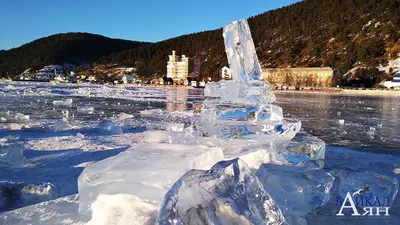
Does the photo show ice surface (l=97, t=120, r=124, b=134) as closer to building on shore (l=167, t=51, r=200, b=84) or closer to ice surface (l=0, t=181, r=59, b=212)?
ice surface (l=0, t=181, r=59, b=212)

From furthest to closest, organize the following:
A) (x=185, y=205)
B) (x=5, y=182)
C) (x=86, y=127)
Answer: (x=86, y=127) → (x=5, y=182) → (x=185, y=205)

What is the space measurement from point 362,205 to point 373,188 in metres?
0.42


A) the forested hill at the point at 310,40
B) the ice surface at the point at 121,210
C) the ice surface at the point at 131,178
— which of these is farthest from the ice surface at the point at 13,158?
the forested hill at the point at 310,40

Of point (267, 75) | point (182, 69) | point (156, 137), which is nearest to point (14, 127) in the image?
point (156, 137)

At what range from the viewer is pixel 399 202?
3.47m

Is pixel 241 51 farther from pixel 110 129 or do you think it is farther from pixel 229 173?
pixel 110 129

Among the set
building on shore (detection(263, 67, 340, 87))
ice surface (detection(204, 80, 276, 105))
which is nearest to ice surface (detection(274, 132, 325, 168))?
ice surface (detection(204, 80, 276, 105))

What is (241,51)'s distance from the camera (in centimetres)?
500

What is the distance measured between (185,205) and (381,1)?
147963 millimetres

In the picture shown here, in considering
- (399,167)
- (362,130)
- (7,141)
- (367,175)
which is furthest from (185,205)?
(362,130)

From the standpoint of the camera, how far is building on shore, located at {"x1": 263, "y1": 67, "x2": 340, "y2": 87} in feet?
290

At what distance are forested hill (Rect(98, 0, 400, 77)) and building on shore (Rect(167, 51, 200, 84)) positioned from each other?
7341 millimetres

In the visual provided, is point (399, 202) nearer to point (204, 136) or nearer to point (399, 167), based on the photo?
point (399, 167)

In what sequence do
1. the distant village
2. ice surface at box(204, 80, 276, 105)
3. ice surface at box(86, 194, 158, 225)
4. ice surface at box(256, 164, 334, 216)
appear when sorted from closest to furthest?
ice surface at box(86, 194, 158, 225) → ice surface at box(256, 164, 334, 216) → ice surface at box(204, 80, 276, 105) → the distant village
